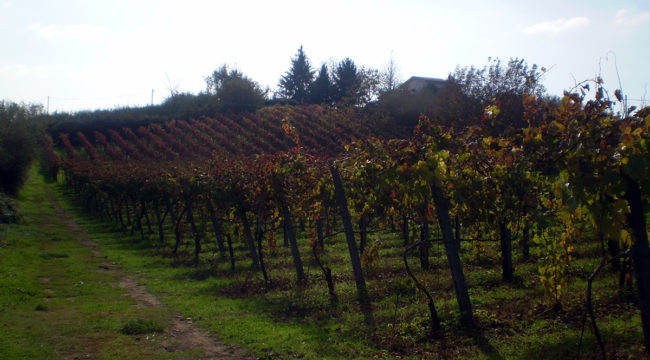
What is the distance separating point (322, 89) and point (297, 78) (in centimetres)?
754

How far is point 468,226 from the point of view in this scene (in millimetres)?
10844

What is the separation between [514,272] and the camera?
997 cm

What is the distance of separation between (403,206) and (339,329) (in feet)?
9.58

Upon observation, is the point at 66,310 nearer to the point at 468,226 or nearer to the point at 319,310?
the point at 319,310

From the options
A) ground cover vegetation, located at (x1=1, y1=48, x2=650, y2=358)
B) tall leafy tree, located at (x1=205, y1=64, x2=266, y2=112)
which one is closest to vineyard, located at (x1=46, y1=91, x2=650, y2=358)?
ground cover vegetation, located at (x1=1, y1=48, x2=650, y2=358)

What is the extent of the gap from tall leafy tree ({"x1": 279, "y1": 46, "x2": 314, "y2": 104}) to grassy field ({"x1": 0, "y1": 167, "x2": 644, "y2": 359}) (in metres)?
48.1

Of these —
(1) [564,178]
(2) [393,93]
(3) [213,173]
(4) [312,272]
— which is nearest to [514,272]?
(4) [312,272]

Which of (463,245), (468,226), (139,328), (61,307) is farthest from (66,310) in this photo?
(463,245)

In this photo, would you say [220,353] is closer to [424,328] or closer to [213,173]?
[424,328]

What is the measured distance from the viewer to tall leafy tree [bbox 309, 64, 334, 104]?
55.3 metres

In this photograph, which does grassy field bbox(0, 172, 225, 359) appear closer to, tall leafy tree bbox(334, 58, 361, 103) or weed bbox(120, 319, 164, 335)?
weed bbox(120, 319, 164, 335)

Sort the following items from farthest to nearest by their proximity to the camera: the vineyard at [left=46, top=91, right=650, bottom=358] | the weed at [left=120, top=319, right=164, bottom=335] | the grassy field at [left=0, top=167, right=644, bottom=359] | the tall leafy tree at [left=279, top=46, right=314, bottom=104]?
the tall leafy tree at [left=279, top=46, right=314, bottom=104]
the weed at [left=120, top=319, right=164, bottom=335]
the grassy field at [left=0, top=167, right=644, bottom=359]
the vineyard at [left=46, top=91, right=650, bottom=358]

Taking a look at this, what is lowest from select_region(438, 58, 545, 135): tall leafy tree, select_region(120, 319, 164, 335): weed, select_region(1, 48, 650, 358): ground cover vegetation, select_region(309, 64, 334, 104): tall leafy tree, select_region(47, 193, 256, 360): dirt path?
select_region(47, 193, 256, 360): dirt path

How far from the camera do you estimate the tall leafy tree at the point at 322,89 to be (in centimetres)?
5534
